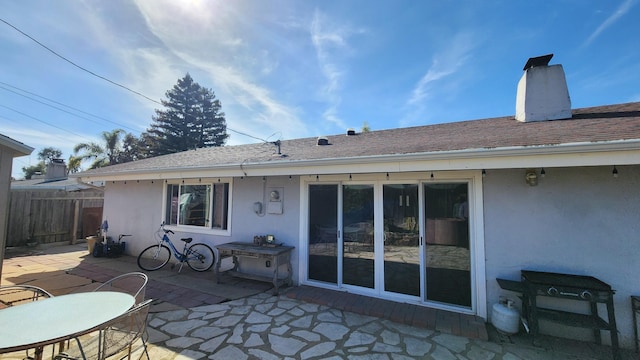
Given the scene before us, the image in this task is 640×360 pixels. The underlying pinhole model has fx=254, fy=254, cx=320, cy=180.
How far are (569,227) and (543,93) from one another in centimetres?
291

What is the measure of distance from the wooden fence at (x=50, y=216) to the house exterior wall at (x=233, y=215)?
3062 millimetres

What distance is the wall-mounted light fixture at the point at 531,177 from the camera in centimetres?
375

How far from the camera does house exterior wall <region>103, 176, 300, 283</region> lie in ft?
18.4

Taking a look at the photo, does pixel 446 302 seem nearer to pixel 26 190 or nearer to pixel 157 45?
pixel 157 45

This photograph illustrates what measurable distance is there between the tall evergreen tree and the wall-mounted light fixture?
28912 millimetres

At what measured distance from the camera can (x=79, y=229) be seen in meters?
10.3

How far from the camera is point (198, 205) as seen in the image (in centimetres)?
695

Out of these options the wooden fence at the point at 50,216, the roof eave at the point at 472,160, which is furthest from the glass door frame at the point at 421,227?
the wooden fence at the point at 50,216

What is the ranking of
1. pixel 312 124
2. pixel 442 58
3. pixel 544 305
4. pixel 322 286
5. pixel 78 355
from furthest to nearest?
pixel 312 124, pixel 442 58, pixel 322 286, pixel 544 305, pixel 78 355

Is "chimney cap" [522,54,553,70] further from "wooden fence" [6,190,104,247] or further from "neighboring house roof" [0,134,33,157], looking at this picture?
"wooden fence" [6,190,104,247]

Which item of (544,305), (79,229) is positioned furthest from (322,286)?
(79,229)

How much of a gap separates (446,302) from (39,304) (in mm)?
5289

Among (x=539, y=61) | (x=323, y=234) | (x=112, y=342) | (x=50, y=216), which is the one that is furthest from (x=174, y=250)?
(x=539, y=61)

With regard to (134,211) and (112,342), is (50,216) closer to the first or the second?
(134,211)
